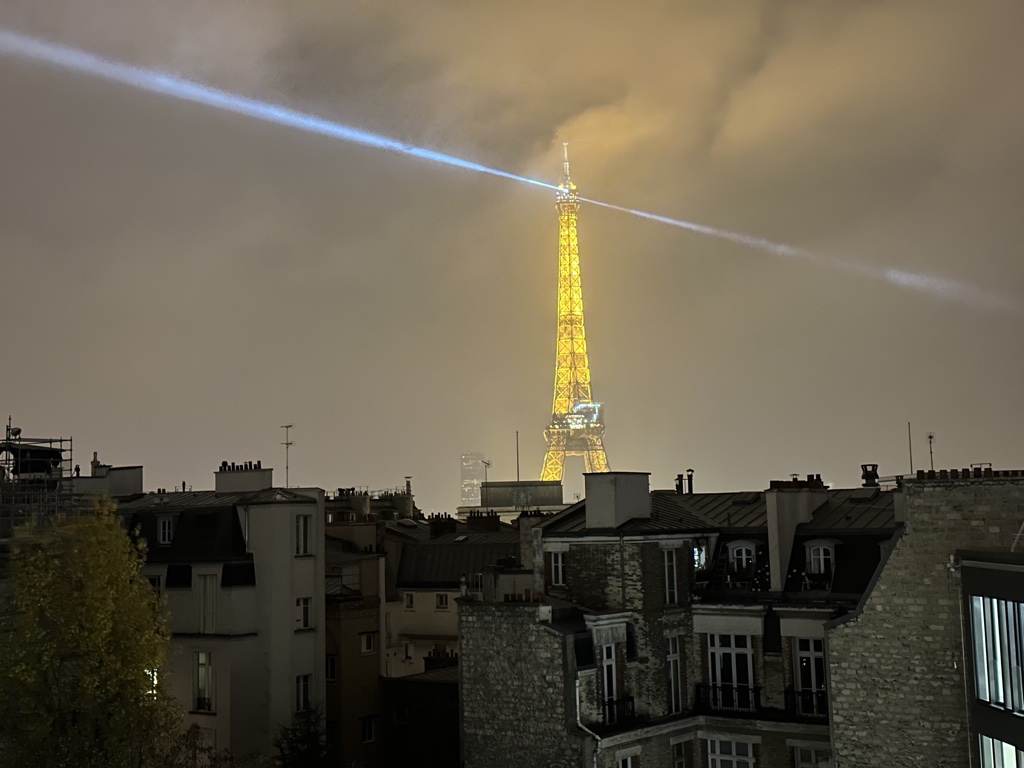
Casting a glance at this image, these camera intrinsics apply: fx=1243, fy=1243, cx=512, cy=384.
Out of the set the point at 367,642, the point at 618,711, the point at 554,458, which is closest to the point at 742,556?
the point at 618,711

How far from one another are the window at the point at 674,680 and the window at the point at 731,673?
3.21ft

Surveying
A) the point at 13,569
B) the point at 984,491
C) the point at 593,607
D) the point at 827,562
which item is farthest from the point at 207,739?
the point at 984,491

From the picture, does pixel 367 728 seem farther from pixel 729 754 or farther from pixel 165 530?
pixel 729 754

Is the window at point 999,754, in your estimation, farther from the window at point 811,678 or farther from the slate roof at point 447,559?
the slate roof at point 447,559

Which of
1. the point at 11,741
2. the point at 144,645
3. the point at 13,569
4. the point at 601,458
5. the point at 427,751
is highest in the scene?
the point at 601,458

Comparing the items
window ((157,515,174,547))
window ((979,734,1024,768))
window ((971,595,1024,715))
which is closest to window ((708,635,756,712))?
window ((979,734,1024,768))

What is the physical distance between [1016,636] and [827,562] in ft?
44.3

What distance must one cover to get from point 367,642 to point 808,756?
50.9ft

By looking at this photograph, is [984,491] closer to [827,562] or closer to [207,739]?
[827,562]

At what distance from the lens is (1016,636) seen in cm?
2294

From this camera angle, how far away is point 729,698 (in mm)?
35719

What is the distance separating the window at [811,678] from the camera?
3409cm

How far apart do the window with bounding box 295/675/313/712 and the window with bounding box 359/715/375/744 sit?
10.7ft

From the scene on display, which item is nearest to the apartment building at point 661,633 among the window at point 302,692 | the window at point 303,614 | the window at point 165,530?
the window at point 303,614
